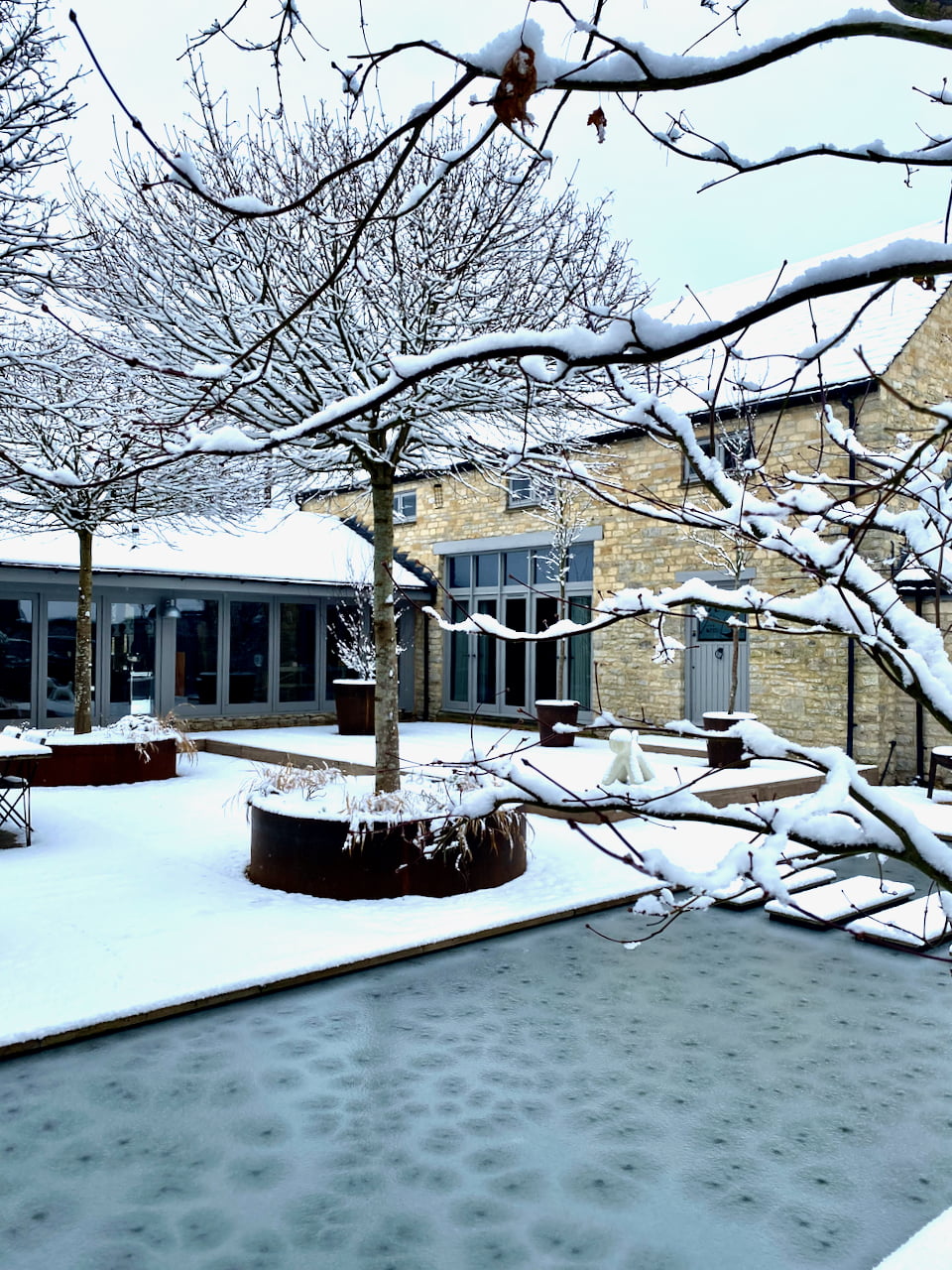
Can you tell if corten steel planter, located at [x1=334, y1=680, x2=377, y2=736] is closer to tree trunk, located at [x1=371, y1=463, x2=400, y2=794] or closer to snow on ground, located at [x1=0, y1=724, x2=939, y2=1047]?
snow on ground, located at [x1=0, y1=724, x2=939, y2=1047]

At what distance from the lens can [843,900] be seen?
7000 millimetres

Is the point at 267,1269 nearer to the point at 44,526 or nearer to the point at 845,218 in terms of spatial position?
the point at 845,218

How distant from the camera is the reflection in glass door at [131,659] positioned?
1550 cm

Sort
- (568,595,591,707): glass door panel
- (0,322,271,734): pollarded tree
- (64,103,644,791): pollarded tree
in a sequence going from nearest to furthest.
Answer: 1. (64,103,644,791): pollarded tree
2. (0,322,271,734): pollarded tree
3. (568,595,591,707): glass door panel

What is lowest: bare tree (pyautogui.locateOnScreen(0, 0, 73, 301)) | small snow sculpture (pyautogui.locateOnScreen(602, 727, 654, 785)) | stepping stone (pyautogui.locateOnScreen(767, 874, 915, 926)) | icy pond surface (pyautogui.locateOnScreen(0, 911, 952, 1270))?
icy pond surface (pyautogui.locateOnScreen(0, 911, 952, 1270))

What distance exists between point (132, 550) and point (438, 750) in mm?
6263

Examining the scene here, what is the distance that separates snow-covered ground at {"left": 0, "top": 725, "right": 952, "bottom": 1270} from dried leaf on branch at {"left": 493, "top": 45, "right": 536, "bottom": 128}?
3173 mm

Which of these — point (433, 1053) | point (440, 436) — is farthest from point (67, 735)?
point (433, 1053)

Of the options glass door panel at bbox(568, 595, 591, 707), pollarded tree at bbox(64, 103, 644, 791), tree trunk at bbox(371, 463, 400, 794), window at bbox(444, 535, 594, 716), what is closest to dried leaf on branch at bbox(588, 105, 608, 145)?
pollarded tree at bbox(64, 103, 644, 791)

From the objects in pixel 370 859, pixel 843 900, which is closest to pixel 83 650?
pixel 370 859

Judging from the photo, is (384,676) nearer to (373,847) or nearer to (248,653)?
(373,847)

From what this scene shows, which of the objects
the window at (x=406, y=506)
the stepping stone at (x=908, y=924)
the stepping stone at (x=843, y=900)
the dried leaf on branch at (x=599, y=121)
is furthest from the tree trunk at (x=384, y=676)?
the window at (x=406, y=506)

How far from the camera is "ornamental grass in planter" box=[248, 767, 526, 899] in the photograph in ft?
21.6

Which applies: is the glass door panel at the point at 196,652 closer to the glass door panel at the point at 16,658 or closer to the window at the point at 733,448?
the glass door panel at the point at 16,658
